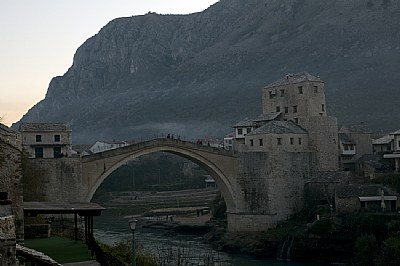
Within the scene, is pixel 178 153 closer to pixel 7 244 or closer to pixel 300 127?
pixel 300 127

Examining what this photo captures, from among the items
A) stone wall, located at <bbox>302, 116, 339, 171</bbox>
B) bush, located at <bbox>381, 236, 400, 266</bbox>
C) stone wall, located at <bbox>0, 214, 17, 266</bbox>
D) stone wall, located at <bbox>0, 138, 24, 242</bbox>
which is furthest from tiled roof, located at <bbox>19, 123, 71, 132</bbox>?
stone wall, located at <bbox>0, 214, 17, 266</bbox>

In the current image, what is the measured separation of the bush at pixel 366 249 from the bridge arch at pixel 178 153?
43.3ft

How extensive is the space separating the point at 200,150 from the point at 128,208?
29.5 meters

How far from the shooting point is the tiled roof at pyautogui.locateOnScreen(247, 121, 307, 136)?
4947 centimetres

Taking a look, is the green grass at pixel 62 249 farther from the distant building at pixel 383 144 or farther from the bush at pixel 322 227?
the distant building at pixel 383 144

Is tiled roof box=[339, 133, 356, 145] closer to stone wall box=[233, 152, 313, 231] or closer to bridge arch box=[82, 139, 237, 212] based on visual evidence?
stone wall box=[233, 152, 313, 231]

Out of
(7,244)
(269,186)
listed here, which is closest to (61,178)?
(269,186)

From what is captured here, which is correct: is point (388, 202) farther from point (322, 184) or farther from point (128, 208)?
point (128, 208)

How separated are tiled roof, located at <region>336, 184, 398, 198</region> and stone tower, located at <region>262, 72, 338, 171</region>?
5.62 meters

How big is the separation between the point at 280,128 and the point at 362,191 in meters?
8.13

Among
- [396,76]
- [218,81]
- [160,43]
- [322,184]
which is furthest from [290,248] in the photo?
[160,43]

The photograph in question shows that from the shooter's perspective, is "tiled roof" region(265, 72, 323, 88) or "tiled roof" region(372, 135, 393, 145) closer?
"tiled roof" region(265, 72, 323, 88)

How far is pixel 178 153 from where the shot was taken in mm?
50062

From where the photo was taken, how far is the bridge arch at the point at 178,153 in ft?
146
